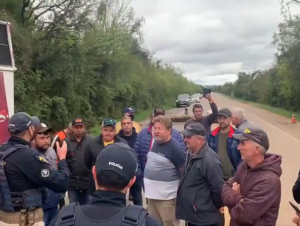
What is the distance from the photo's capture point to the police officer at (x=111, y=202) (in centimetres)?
197

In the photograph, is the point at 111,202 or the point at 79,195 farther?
the point at 79,195

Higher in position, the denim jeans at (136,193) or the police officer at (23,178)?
the police officer at (23,178)

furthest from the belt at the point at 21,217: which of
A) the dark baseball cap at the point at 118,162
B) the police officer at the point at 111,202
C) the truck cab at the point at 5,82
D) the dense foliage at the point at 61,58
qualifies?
the dense foliage at the point at 61,58

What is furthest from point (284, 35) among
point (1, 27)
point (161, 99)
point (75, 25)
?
point (1, 27)

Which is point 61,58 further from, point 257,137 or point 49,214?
point 257,137

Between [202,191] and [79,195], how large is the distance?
2.25m

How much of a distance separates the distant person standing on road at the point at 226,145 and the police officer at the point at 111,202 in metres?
3.52

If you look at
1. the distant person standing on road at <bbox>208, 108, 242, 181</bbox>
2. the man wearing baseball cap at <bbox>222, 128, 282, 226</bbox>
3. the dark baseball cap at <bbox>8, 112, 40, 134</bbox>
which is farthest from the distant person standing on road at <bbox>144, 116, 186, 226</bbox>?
the dark baseball cap at <bbox>8, 112, 40, 134</bbox>

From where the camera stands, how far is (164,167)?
4844 mm

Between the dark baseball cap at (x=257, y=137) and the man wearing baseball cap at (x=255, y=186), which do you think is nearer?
the man wearing baseball cap at (x=255, y=186)

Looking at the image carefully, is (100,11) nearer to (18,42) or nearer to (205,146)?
(18,42)

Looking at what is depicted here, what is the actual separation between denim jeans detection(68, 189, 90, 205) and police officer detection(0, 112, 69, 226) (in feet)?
5.99

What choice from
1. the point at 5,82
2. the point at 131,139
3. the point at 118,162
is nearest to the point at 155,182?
the point at 131,139

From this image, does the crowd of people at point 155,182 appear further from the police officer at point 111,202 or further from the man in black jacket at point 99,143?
the man in black jacket at point 99,143
